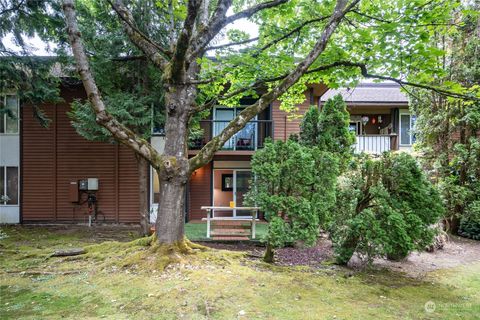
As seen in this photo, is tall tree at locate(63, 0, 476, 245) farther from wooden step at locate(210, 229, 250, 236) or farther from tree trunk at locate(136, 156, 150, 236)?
tree trunk at locate(136, 156, 150, 236)

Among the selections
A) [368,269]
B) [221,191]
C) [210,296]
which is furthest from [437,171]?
[210,296]

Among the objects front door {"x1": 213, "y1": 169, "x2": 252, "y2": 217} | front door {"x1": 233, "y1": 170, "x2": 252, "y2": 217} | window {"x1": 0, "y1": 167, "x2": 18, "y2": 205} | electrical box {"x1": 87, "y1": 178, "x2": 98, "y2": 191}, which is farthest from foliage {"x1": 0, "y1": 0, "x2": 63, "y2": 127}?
front door {"x1": 233, "y1": 170, "x2": 252, "y2": 217}

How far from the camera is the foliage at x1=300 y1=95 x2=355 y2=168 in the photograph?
8055 millimetres

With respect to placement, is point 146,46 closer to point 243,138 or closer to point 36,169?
point 243,138

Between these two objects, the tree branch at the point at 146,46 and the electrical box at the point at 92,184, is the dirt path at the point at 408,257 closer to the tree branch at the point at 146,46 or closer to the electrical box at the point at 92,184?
the tree branch at the point at 146,46

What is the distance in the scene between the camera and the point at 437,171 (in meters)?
10.9

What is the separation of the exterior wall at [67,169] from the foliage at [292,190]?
27.8 feet

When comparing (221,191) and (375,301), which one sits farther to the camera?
(221,191)

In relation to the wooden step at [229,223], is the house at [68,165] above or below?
above

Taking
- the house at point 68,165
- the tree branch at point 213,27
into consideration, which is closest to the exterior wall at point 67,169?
the house at point 68,165

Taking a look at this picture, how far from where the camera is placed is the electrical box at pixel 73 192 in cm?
1241

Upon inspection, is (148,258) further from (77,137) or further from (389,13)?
(77,137)

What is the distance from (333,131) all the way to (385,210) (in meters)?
3.02

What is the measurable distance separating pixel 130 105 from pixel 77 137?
541cm
